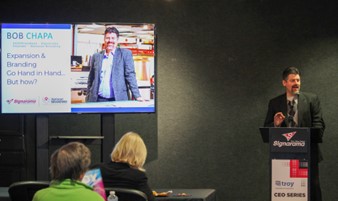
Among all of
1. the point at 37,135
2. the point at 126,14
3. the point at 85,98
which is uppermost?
the point at 126,14

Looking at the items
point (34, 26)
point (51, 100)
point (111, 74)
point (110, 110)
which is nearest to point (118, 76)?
point (111, 74)

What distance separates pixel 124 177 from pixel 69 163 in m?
0.91

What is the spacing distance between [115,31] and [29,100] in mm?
1024

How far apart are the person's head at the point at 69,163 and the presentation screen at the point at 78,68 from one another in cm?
264

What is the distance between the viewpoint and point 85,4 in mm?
6781

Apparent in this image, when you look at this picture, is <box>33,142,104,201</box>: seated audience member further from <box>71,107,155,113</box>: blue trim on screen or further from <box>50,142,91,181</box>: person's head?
<box>71,107,155,113</box>: blue trim on screen

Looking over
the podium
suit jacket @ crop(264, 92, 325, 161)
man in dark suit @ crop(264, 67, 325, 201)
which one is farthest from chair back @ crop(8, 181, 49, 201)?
suit jacket @ crop(264, 92, 325, 161)

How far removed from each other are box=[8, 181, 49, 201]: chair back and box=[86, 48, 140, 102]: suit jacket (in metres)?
2.20

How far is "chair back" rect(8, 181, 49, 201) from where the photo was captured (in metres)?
3.45

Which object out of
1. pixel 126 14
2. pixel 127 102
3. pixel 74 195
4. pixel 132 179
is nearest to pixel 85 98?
pixel 127 102

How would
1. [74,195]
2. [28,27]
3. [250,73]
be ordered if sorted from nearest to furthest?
[74,195]
[28,27]
[250,73]

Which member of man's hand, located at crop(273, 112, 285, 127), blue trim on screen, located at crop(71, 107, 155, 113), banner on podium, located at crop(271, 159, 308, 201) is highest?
blue trim on screen, located at crop(71, 107, 155, 113)

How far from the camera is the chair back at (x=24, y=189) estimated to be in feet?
11.3

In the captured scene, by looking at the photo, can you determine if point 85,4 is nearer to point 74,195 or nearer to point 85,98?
point 85,98
